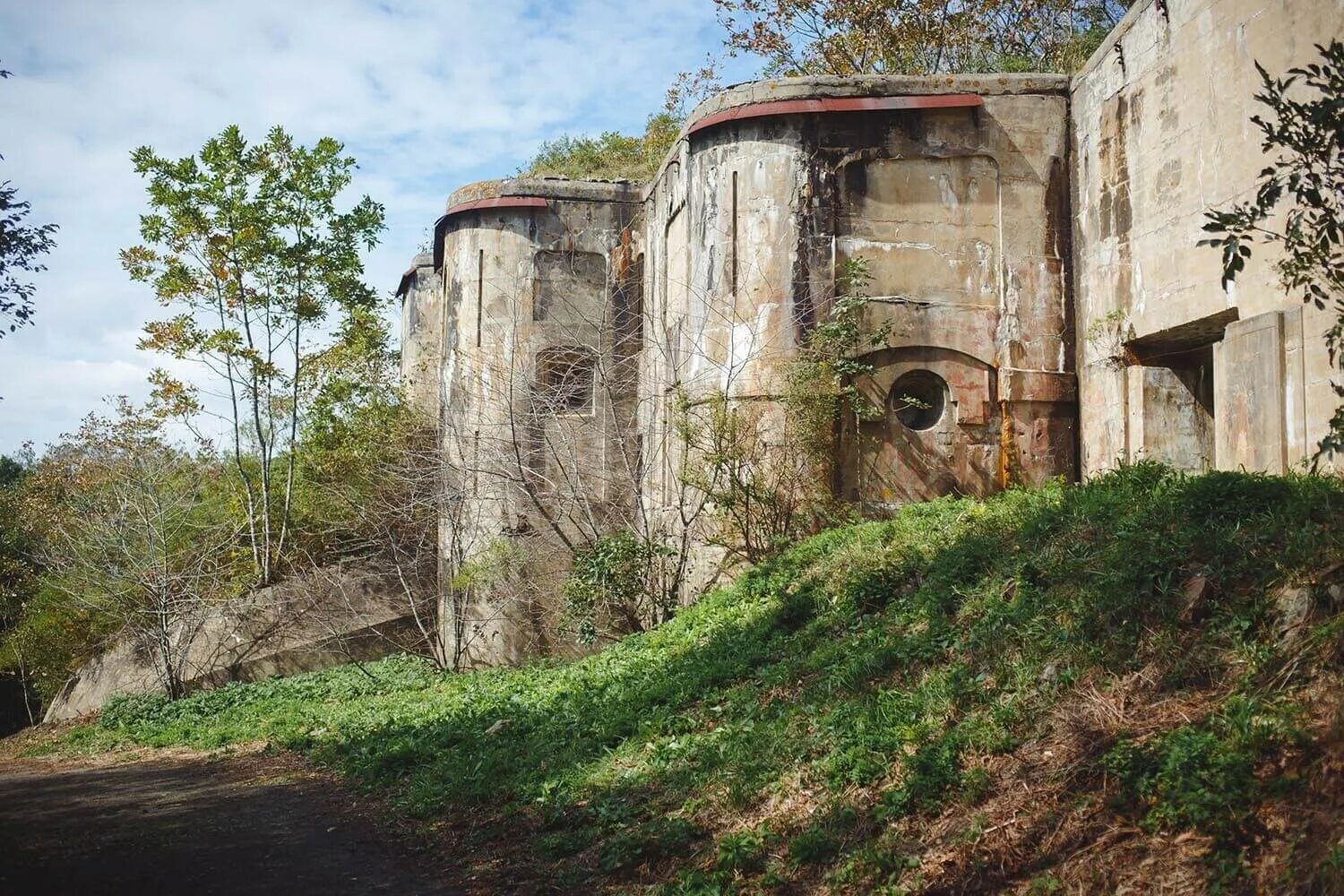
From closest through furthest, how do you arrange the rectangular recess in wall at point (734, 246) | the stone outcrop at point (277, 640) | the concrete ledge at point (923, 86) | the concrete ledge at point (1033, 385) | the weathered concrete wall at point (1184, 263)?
the weathered concrete wall at point (1184, 263)
the concrete ledge at point (1033, 385)
the concrete ledge at point (923, 86)
the rectangular recess in wall at point (734, 246)
the stone outcrop at point (277, 640)

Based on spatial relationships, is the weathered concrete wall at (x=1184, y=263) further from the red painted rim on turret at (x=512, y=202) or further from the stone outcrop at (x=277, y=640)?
the stone outcrop at (x=277, y=640)

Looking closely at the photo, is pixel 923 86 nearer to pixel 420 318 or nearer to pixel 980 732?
pixel 980 732

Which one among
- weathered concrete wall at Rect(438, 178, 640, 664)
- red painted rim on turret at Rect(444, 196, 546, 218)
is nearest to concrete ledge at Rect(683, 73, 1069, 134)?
weathered concrete wall at Rect(438, 178, 640, 664)

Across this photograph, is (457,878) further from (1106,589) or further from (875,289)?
(875,289)

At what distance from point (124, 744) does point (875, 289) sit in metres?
10.8

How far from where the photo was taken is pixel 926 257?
1288 cm

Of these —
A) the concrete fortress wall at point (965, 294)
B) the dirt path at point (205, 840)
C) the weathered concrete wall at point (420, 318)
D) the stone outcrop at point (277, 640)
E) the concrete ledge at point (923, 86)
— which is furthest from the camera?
the weathered concrete wall at point (420, 318)

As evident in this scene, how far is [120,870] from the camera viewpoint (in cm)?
656

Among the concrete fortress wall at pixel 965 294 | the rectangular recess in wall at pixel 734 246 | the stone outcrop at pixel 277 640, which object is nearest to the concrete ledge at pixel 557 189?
the concrete fortress wall at pixel 965 294

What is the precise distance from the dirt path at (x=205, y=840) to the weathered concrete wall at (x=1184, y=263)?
703 centimetres

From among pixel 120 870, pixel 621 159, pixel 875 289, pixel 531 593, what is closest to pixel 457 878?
pixel 120 870

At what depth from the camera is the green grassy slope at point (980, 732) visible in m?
4.60

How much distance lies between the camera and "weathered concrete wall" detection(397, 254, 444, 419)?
21.0 metres

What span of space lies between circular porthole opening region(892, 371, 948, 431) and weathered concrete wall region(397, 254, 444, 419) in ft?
32.8
